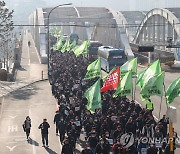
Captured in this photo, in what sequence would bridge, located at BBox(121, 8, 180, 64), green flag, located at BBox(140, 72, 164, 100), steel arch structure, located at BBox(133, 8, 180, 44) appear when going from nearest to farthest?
1. green flag, located at BBox(140, 72, 164, 100)
2. steel arch structure, located at BBox(133, 8, 180, 44)
3. bridge, located at BBox(121, 8, 180, 64)

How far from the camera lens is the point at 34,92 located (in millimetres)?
40062

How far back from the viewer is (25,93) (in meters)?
39.7

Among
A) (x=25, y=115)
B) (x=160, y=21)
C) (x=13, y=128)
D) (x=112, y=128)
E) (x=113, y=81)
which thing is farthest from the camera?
(x=160, y=21)

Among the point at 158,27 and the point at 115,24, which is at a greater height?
the point at 115,24

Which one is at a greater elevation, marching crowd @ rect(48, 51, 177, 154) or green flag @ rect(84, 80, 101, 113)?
green flag @ rect(84, 80, 101, 113)

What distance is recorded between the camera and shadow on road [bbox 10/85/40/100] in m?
37.3

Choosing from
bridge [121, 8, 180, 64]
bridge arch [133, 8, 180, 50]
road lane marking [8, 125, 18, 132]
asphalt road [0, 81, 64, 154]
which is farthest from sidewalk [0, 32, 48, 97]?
bridge arch [133, 8, 180, 50]

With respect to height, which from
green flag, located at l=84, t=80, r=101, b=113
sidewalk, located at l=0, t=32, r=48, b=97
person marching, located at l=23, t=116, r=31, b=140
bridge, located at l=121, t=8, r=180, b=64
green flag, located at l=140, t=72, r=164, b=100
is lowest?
sidewalk, located at l=0, t=32, r=48, b=97

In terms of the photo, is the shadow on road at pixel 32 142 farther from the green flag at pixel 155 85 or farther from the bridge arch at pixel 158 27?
the bridge arch at pixel 158 27

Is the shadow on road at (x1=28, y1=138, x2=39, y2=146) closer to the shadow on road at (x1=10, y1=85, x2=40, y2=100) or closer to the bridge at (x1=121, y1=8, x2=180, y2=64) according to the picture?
the shadow on road at (x1=10, y1=85, x2=40, y2=100)

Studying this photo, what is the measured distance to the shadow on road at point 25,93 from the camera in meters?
37.3

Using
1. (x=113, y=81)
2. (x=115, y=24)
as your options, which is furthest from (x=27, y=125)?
(x=115, y=24)

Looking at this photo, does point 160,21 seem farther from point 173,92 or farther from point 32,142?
point 32,142

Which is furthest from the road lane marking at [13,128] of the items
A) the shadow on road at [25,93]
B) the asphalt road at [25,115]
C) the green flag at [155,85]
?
the shadow on road at [25,93]
